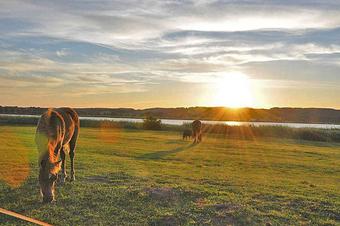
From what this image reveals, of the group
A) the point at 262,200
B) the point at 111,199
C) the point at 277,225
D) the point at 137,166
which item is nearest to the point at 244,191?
the point at 262,200

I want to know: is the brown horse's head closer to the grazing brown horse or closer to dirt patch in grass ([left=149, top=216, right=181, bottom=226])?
the grazing brown horse

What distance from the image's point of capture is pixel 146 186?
11.6 m

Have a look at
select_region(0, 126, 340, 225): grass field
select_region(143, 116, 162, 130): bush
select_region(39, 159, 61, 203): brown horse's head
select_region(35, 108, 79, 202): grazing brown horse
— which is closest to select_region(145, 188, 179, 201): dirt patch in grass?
select_region(0, 126, 340, 225): grass field

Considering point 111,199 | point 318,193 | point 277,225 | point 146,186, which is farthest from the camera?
point 318,193

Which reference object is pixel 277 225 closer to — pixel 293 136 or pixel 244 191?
pixel 244 191

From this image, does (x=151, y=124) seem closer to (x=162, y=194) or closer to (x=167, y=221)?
(x=162, y=194)

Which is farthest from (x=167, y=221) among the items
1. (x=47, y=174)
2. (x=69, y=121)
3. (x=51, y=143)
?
(x=69, y=121)

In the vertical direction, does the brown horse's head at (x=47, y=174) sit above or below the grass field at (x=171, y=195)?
above

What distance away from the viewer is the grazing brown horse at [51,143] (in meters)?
8.68

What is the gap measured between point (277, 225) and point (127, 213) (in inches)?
139

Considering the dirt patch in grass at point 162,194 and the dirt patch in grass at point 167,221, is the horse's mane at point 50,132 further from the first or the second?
the dirt patch in grass at point 167,221

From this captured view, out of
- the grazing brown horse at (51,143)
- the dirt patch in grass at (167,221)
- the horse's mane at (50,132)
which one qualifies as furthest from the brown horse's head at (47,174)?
the dirt patch in grass at (167,221)

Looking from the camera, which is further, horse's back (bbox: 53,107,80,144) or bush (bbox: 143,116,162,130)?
bush (bbox: 143,116,162,130)

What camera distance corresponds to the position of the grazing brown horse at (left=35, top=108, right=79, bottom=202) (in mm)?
8680
